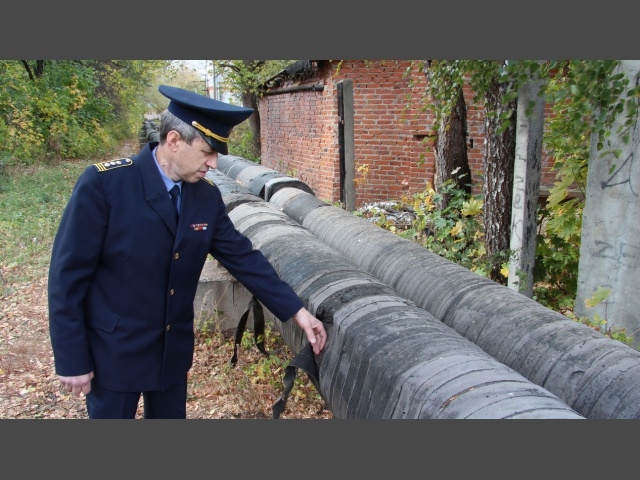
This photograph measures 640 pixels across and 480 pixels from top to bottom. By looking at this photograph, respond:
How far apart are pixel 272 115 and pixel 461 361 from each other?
1339 cm

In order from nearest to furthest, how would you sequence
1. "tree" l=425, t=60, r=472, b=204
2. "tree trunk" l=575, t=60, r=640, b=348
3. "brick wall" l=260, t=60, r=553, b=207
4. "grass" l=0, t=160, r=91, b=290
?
"tree trunk" l=575, t=60, r=640, b=348 < "tree" l=425, t=60, r=472, b=204 < "grass" l=0, t=160, r=91, b=290 < "brick wall" l=260, t=60, r=553, b=207

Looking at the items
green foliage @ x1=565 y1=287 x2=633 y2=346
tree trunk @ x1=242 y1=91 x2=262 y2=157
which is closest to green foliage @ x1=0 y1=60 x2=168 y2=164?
tree trunk @ x1=242 y1=91 x2=262 y2=157

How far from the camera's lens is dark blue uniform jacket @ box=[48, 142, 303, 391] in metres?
2.06

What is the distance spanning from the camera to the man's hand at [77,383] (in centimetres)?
213

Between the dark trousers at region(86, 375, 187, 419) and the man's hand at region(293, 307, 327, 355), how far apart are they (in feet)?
2.16

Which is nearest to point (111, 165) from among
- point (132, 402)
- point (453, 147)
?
point (132, 402)

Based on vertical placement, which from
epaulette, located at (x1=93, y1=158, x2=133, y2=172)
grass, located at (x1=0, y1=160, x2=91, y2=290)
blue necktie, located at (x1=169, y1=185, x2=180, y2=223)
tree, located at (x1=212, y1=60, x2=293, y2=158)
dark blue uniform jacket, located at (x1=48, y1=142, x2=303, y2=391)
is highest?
tree, located at (x1=212, y1=60, x2=293, y2=158)

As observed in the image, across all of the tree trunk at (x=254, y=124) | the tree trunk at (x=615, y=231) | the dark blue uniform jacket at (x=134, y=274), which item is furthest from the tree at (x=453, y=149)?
the tree trunk at (x=254, y=124)

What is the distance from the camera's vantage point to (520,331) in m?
2.44

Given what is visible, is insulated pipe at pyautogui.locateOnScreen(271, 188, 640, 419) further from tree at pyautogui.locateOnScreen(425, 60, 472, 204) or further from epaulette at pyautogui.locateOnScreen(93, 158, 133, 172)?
tree at pyautogui.locateOnScreen(425, 60, 472, 204)

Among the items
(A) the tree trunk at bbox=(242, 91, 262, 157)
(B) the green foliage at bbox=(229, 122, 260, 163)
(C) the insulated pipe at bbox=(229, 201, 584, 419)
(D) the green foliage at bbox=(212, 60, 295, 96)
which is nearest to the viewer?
(C) the insulated pipe at bbox=(229, 201, 584, 419)

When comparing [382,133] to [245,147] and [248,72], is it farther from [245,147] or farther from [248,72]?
[245,147]

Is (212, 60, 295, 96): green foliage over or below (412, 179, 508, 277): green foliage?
over

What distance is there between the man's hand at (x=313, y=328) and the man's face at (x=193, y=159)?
0.76 meters
